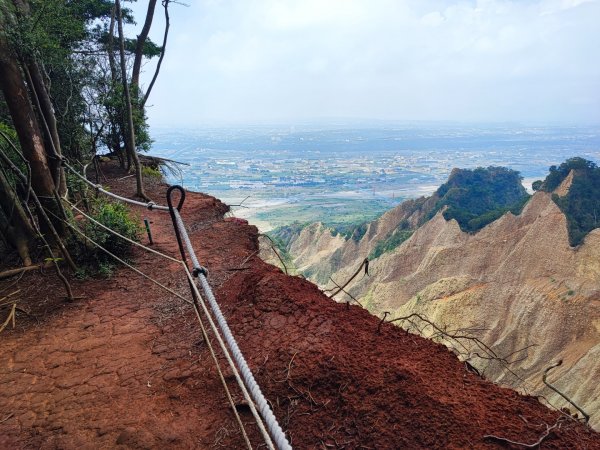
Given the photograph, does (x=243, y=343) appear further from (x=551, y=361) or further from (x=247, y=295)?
(x=551, y=361)

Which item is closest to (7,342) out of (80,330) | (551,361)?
(80,330)

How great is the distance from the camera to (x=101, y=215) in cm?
636

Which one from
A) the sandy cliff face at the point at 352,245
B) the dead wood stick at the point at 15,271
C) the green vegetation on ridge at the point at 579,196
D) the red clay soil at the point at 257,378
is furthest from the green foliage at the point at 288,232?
the red clay soil at the point at 257,378

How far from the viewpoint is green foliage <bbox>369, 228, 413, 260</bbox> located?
25875 mm

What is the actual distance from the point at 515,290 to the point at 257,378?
15389 millimetres

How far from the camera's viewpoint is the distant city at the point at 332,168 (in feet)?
137

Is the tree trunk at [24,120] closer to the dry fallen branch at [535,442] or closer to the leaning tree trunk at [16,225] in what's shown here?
the leaning tree trunk at [16,225]

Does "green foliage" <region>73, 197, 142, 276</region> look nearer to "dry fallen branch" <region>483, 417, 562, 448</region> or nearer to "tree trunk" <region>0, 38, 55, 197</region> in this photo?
"tree trunk" <region>0, 38, 55, 197</region>

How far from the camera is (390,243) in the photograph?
86.6 feet

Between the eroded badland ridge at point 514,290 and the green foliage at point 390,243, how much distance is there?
1.43 meters

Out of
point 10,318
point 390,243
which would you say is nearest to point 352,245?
point 390,243

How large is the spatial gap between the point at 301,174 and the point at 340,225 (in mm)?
23719

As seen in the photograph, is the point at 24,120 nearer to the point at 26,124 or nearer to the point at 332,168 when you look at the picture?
the point at 26,124

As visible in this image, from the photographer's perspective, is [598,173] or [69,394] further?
[598,173]
